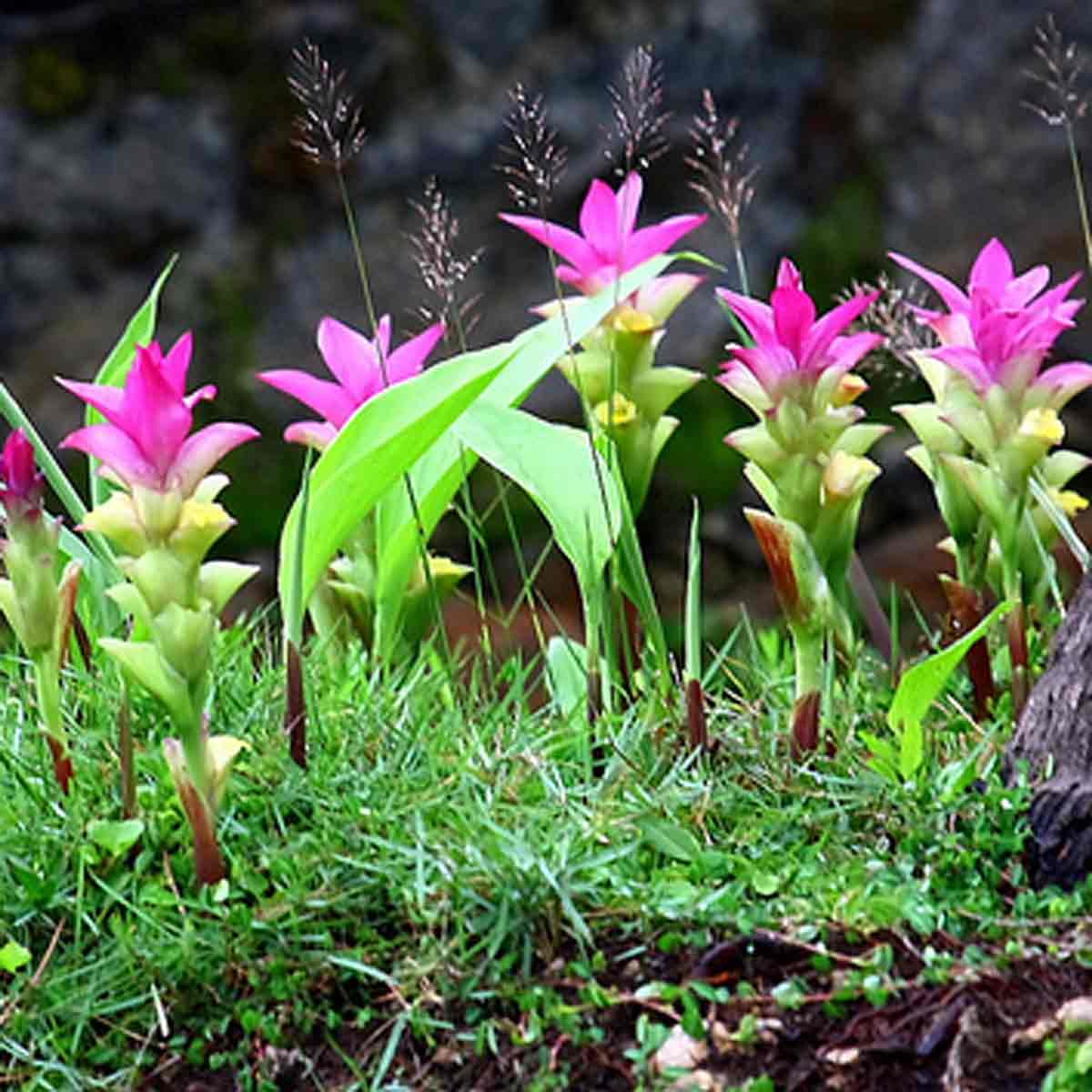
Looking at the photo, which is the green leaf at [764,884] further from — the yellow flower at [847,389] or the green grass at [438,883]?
the yellow flower at [847,389]

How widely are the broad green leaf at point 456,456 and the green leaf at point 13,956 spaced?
0.57 metres

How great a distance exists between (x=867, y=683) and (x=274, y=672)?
0.64 meters

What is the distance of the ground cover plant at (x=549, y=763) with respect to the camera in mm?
1362

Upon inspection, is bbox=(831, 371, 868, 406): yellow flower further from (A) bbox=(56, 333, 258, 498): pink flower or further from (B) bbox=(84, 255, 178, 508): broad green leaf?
(B) bbox=(84, 255, 178, 508): broad green leaf

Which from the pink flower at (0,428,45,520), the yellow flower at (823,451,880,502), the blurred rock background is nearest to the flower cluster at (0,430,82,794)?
the pink flower at (0,428,45,520)

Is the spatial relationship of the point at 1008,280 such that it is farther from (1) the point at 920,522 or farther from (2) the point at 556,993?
(1) the point at 920,522

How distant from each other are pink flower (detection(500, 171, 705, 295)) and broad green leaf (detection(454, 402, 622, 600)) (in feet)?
0.54

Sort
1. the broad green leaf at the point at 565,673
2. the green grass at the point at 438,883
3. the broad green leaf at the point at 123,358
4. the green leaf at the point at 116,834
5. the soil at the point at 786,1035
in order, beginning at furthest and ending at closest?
the broad green leaf at the point at 123,358 < the broad green leaf at the point at 565,673 < the green leaf at the point at 116,834 < the green grass at the point at 438,883 < the soil at the point at 786,1035

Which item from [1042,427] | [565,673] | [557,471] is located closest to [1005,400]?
[1042,427]

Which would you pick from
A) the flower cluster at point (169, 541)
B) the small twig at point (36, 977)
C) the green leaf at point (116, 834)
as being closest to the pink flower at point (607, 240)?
the flower cluster at point (169, 541)

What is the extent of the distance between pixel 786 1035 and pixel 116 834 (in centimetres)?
58

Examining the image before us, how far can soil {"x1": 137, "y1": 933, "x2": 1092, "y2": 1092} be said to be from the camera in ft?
4.17

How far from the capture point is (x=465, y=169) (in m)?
4.14

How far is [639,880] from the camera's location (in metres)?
1.49
